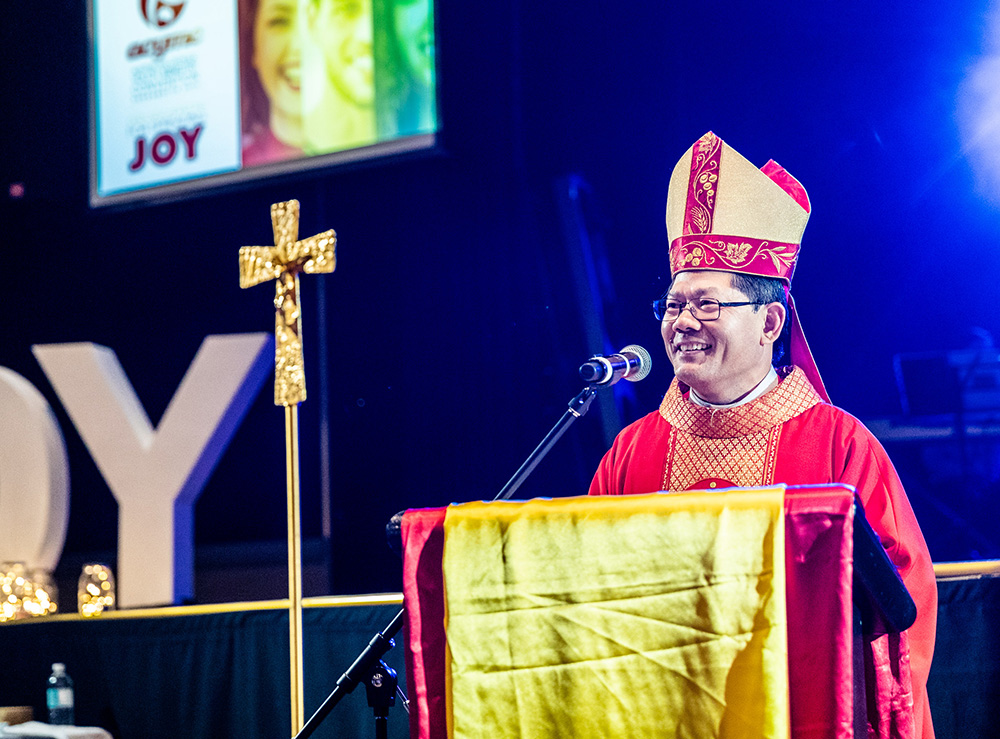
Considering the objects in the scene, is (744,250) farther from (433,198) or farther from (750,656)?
(433,198)

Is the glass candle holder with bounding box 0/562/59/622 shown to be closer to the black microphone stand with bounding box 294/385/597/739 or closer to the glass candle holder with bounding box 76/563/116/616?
the glass candle holder with bounding box 76/563/116/616

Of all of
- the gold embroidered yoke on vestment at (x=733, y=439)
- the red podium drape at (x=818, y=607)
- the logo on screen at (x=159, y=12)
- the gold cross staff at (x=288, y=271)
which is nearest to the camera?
the red podium drape at (x=818, y=607)

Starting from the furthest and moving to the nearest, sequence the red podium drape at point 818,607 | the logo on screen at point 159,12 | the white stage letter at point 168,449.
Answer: the logo on screen at point 159,12 → the white stage letter at point 168,449 → the red podium drape at point 818,607

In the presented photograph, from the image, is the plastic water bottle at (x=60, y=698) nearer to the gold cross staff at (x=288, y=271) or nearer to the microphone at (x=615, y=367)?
the gold cross staff at (x=288, y=271)

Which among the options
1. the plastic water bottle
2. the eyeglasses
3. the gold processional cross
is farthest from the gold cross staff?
the plastic water bottle

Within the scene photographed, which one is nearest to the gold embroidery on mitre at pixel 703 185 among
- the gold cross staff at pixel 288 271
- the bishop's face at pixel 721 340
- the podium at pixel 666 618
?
the bishop's face at pixel 721 340

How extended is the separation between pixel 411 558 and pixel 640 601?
1.28 feet

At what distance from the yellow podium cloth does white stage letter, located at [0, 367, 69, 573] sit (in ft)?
12.9

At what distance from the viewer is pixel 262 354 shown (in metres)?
4.75

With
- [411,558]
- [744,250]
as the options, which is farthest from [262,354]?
[411,558]

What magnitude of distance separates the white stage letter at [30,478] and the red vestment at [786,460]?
3367 mm

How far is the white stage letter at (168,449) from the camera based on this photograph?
4.73 meters

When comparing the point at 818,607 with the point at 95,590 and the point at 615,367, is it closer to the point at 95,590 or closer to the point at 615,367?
the point at 615,367

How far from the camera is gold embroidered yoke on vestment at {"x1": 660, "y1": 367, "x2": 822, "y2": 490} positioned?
239 cm
